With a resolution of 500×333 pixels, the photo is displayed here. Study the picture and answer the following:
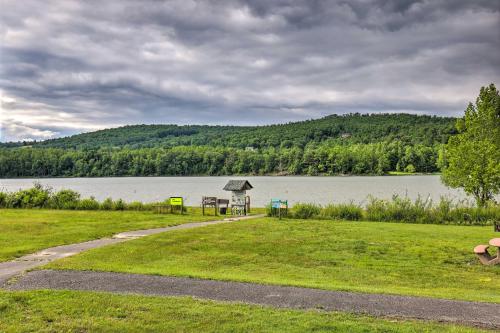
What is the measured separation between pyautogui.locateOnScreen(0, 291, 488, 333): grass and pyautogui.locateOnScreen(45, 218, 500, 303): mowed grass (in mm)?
2276

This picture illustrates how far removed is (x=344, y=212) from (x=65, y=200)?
20.2 meters

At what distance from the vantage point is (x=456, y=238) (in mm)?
18891

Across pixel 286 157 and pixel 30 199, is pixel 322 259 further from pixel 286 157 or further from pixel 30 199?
pixel 286 157

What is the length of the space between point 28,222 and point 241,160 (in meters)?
108

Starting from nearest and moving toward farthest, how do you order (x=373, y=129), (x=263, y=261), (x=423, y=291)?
(x=423, y=291) → (x=263, y=261) → (x=373, y=129)

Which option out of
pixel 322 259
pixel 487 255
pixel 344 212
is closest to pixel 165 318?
pixel 322 259

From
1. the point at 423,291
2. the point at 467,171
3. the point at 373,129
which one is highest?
the point at 373,129

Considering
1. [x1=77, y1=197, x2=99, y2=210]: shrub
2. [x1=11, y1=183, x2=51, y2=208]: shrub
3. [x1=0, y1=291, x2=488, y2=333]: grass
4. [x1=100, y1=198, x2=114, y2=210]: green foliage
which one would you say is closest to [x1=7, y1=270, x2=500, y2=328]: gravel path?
[x1=0, y1=291, x2=488, y2=333]: grass

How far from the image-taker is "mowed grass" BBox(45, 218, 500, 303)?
11.3 meters

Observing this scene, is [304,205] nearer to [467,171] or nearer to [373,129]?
[467,171]

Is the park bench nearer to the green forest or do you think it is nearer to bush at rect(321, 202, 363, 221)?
bush at rect(321, 202, 363, 221)

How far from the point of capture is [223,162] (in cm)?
13475

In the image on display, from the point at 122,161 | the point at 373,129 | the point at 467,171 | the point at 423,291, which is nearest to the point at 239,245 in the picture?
the point at 423,291

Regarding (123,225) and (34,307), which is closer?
(34,307)
